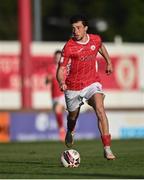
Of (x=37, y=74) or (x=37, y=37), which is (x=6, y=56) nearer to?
(x=37, y=74)

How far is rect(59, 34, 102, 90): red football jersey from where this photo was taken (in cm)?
1527

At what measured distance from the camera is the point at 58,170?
13844mm

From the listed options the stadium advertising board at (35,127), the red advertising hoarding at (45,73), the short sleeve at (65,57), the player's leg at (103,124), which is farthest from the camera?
the red advertising hoarding at (45,73)

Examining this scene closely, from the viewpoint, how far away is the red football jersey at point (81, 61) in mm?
15266

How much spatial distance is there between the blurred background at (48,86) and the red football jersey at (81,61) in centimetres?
1131

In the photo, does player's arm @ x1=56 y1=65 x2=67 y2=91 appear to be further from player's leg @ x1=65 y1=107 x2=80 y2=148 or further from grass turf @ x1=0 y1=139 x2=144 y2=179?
grass turf @ x1=0 y1=139 x2=144 y2=179

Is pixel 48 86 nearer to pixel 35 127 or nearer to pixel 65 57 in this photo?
pixel 35 127

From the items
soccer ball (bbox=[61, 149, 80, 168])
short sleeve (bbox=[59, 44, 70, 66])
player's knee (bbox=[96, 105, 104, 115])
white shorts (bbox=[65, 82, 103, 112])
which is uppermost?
short sleeve (bbox=[59, 44, 70, 66])

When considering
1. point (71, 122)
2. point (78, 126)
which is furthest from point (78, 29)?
point (78, 126)

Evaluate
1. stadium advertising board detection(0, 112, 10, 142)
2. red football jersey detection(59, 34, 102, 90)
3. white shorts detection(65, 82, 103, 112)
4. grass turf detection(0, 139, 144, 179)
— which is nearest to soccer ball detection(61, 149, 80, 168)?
grass turf detection(0, 139, 144, 179)

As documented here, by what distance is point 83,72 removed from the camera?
15406mm

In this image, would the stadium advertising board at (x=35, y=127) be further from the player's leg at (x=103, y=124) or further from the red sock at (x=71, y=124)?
the player's leg at (x=103, y=124)

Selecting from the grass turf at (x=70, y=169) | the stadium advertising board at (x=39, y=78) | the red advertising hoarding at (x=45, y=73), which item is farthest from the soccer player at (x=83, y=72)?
the stadium advertising board at (x=39, y=78)

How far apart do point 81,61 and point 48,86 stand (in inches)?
914
